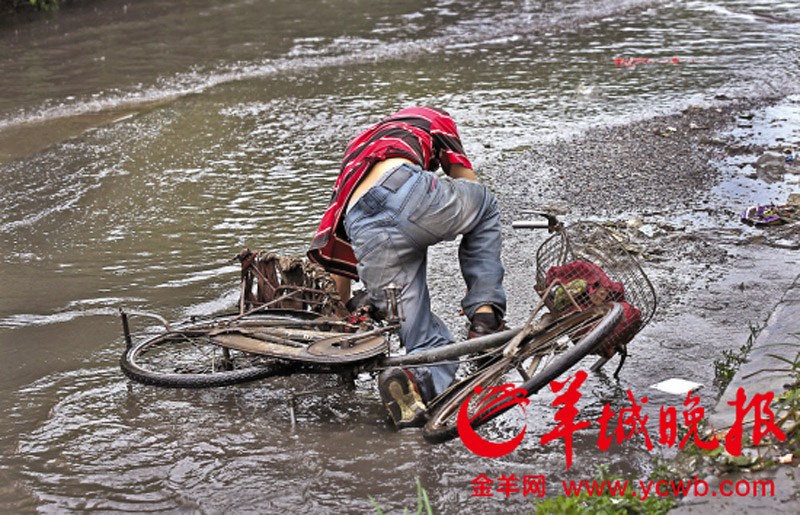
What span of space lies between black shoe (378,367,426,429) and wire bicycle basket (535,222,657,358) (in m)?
0.79

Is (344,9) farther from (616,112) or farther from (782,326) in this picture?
(782,326)

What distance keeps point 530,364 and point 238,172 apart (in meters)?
5.70

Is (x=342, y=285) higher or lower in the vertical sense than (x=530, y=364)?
higher

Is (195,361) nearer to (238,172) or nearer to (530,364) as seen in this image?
(530,364)

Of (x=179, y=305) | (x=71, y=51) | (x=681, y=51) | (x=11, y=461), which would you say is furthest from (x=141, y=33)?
(x=11, y=461)

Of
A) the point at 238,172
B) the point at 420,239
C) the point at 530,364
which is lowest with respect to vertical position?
the point at 238,172

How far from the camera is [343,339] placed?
494 cm

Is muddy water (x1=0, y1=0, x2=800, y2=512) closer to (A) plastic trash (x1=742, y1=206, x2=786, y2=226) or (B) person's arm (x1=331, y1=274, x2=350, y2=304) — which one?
→ (B) person's arm (x1=331, y1=274, x2=350, y2=304)

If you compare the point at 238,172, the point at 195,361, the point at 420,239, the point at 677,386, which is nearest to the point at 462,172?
the point at 420,239

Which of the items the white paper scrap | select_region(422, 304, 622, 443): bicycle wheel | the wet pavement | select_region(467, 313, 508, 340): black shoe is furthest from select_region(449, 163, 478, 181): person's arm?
the wet pavement

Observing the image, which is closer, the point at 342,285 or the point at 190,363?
the point at 342,285

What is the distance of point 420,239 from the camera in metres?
4.89

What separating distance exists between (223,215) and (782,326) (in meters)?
4.83

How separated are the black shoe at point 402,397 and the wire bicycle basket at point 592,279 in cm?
79
